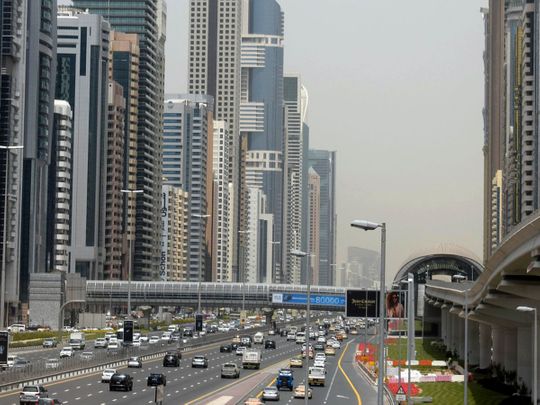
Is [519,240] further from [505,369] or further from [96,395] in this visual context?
[505,369]

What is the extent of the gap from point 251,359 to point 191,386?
3140 centimetres

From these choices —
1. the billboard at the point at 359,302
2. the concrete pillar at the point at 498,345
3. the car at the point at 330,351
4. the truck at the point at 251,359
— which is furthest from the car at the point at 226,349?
the billboard at the point at 359,302

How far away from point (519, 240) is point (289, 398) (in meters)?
34.2

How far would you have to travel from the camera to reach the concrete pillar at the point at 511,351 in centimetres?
11212

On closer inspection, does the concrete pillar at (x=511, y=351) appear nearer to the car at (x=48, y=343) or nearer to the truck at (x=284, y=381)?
the truck at (x=284, y=381)

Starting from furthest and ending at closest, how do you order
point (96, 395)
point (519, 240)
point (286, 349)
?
point (286, 349) → point (96, 395) → point (519, 240)

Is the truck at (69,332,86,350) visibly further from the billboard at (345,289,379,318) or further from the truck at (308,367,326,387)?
the billboard at (345,289,379,318)

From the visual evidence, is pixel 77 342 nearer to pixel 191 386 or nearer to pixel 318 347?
pixel 318 347

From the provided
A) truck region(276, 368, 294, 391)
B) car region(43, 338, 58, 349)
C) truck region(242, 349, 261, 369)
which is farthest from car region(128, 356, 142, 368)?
car region(43, 338, 58, 349)

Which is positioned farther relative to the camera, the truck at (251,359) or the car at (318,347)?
the car at (318,347)

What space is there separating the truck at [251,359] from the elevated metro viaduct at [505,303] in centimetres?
1958

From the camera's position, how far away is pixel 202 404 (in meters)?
77.2

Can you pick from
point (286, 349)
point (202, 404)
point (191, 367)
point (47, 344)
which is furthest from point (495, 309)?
point (286, 349)

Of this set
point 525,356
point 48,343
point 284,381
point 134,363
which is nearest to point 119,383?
point 284,381
